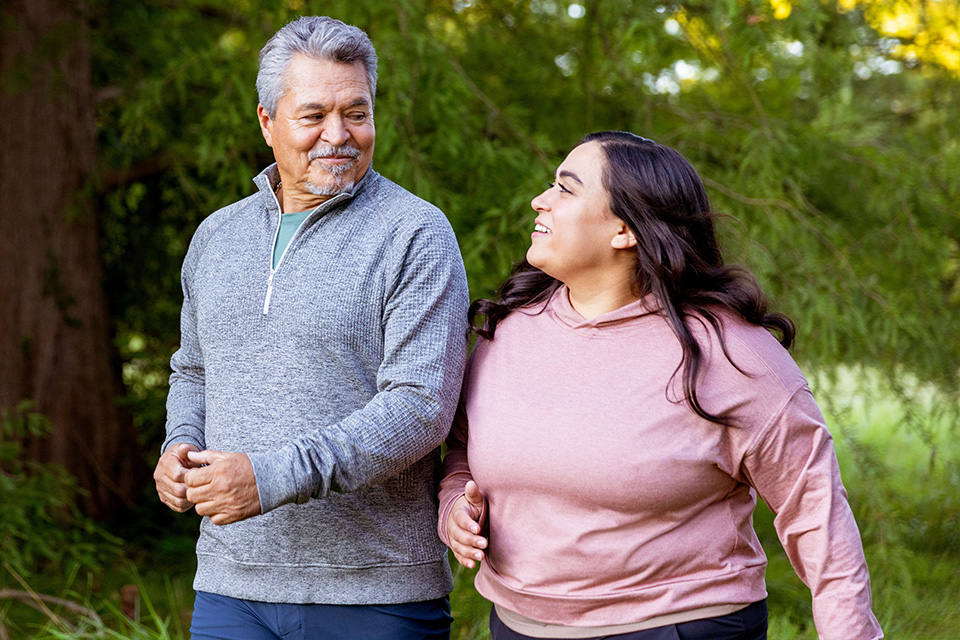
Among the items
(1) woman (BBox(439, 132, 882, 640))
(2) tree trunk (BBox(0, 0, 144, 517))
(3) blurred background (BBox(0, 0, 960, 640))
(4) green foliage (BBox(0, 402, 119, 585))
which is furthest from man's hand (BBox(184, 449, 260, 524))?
(2) tree trunk (BBox(0, 0, 144, 517))

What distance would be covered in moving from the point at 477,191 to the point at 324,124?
6.04 feet

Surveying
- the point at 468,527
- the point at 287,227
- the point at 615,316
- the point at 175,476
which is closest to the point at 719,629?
the point at 468,527

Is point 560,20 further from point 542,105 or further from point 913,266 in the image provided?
point 913,266

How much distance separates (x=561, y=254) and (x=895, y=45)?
139 inches

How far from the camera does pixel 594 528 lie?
1664 mm

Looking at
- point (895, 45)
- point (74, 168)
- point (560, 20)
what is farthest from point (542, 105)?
point (74, 168)

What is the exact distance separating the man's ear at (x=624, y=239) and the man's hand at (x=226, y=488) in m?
0.74

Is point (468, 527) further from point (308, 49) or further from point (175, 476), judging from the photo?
point (308, 49)

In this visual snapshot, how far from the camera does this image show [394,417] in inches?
67.1

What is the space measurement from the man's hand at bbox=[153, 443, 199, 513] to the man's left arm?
0.10m

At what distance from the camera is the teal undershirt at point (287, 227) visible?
1.95 metres

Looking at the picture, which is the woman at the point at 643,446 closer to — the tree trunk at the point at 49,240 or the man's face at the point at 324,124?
the man's face at the point at 324,124

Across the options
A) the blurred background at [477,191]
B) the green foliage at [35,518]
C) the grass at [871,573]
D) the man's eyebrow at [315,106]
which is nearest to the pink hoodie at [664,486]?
the man's eyebrow at [315,106]

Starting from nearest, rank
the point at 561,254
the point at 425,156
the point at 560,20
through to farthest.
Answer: the point at 561,254
the point at 425,156
the point at 560,20
